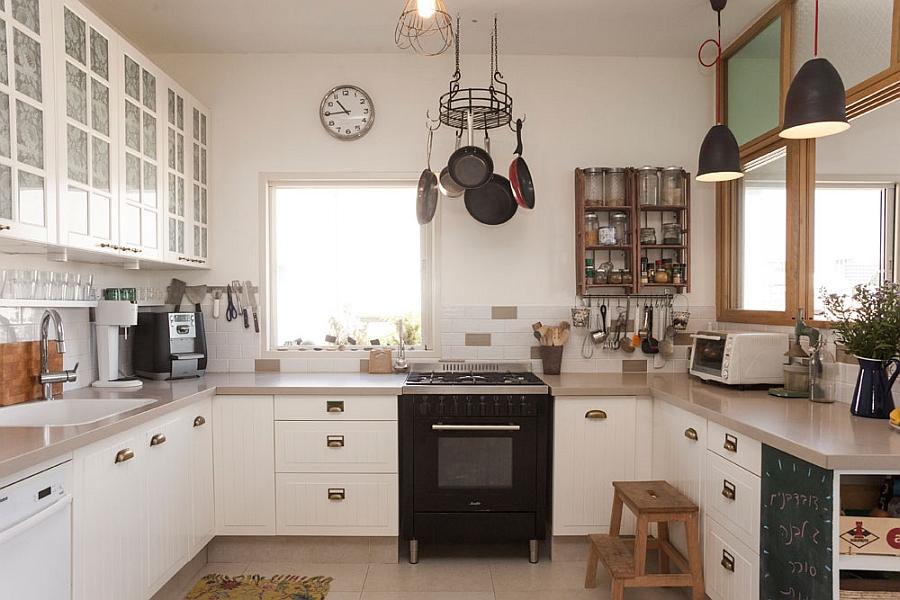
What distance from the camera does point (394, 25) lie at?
10.3 ft

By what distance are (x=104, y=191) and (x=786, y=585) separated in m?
2.86

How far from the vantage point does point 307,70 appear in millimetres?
3537

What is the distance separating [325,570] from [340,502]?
0.34 m

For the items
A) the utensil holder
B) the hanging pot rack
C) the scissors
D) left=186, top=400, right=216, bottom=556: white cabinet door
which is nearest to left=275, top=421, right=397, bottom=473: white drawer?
left=186, top=400, right=216, bottom=556: white cabinet door

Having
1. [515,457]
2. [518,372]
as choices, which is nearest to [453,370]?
[518,372]

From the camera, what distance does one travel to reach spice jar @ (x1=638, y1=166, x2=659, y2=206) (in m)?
3.39

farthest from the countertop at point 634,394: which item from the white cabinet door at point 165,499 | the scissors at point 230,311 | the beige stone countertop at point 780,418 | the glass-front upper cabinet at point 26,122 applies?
the glass-front upper cabinet at point 26,122

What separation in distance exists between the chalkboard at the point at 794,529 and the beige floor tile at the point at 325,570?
1.78m

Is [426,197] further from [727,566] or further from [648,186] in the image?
[727,566]

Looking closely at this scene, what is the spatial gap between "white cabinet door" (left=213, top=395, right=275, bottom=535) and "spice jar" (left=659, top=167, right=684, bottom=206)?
245 cm

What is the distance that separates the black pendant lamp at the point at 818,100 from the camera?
193cm

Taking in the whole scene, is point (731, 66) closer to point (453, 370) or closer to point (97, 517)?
point (453, 370)

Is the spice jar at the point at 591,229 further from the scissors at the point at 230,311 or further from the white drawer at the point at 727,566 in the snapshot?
the scissors at the point at 230,311

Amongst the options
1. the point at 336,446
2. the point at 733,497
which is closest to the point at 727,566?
the point at 733,497
